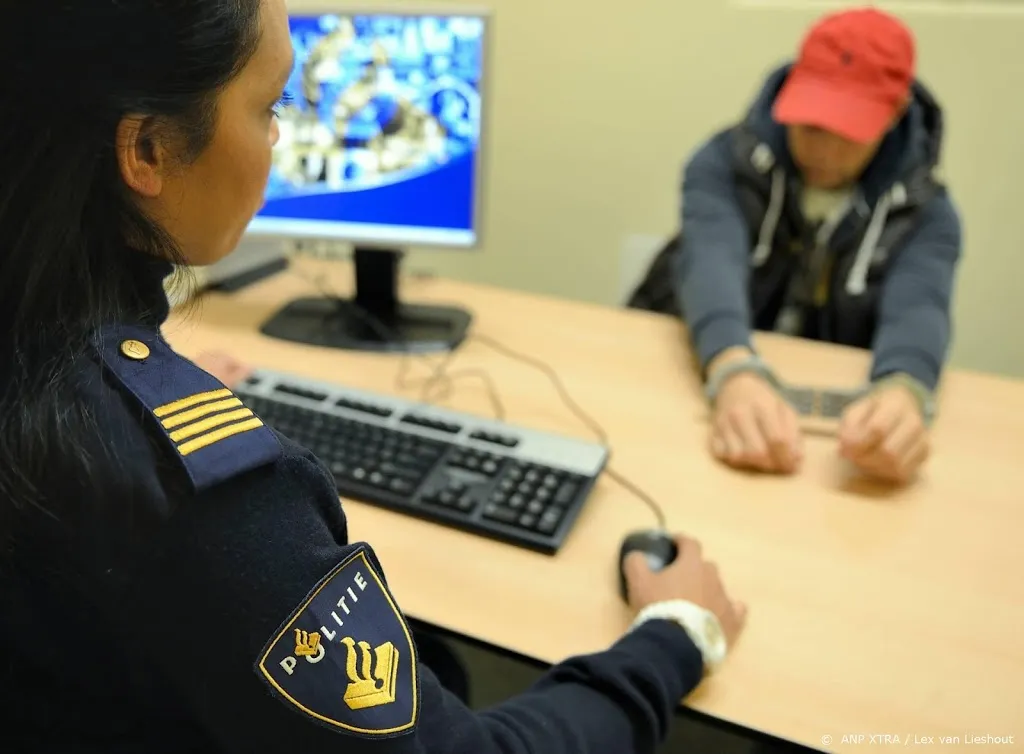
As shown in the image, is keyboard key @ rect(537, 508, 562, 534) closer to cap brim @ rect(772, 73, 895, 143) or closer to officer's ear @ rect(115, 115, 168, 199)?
officer's ear @ rect(115, 115, 168, 199)

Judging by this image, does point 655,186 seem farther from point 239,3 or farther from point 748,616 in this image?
point 239,3

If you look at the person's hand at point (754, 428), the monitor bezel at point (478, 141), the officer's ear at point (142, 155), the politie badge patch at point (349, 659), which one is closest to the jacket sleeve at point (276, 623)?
the politie badge patch at point (349, 659)

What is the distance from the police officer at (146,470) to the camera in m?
0.46

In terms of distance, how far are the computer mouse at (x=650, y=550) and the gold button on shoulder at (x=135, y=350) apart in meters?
0.50

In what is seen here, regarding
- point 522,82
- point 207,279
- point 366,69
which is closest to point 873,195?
point 366,69

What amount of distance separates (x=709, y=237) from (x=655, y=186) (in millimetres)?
684

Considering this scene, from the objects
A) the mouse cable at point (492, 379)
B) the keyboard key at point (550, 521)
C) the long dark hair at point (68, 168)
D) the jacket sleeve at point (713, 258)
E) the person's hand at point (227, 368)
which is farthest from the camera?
the jacket sleeve at point (713, 258)

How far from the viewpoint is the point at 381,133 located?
1.30 meters

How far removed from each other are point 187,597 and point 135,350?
15cm

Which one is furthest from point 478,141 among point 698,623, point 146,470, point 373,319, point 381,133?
point 146,470

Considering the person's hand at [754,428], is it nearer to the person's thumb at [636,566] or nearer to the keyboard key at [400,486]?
the person's thumb at [636,566]

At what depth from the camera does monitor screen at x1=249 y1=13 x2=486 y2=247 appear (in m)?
1.25

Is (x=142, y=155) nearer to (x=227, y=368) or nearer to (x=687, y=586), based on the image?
(x=687, y=586)

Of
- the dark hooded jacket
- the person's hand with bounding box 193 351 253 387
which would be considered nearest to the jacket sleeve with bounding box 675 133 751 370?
the dark hooded jacket
